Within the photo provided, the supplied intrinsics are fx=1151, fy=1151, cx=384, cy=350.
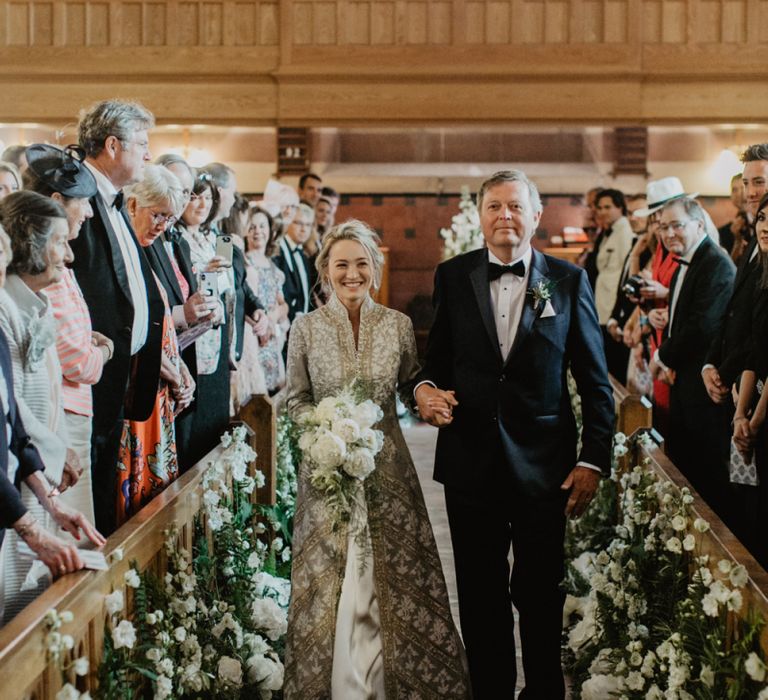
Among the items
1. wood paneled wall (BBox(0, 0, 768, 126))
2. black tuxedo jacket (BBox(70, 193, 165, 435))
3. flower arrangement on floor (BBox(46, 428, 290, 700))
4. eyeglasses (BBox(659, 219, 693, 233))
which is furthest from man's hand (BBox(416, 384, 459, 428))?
wood paneled wall (BBox(0, 0, 768, 126))

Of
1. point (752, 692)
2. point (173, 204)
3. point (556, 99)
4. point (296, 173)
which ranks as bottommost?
point (752, 692)

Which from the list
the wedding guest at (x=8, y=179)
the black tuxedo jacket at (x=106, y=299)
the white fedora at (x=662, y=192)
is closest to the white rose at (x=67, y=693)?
the black tuxedo jacket at (x=106, y=299)

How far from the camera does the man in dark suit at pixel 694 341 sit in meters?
5.04

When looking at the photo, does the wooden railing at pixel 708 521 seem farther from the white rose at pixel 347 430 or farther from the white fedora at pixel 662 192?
the white fedora at pixel 662 192

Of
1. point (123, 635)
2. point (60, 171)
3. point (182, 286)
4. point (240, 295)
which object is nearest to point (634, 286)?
point (240, 295)

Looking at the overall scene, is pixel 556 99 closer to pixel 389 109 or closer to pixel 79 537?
pixel 389 109

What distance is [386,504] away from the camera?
382cm

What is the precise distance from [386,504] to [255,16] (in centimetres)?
875

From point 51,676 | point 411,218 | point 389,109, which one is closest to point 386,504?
point 51,676

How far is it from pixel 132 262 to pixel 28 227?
99cm

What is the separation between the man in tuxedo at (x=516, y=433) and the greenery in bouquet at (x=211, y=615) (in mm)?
773

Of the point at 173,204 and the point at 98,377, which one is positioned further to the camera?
the point at 173,204

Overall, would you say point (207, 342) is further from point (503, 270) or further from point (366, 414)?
point (503, 270)

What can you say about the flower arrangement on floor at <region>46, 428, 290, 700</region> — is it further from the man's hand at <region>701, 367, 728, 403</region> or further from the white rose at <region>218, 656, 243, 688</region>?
the man's hand at <region>701, 367, 728, 403</region>
